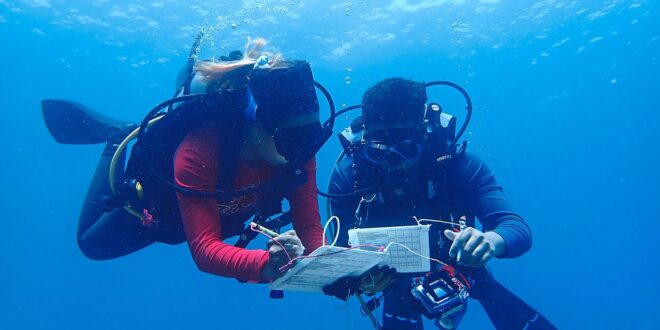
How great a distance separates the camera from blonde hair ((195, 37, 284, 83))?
335cm

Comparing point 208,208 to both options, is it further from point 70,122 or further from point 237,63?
point 70,122

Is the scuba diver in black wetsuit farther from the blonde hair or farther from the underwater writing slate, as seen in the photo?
the blonde hair

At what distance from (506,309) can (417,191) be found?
1697 mm

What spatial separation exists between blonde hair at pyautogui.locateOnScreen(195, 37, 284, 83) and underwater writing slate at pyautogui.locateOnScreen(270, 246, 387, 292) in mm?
1545

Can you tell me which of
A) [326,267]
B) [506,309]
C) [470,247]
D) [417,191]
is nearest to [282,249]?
[326,267]

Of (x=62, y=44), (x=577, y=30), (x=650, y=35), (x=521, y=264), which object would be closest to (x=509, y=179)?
(x=521, y=264)

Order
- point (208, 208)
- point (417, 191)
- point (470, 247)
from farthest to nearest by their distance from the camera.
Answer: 1. point (417, 191)
2. point (208, 208)
3. point (470, 247)

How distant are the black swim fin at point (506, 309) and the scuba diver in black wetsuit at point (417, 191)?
1 centimetres

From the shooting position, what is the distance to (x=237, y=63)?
11.1 feet

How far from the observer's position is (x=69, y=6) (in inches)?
824

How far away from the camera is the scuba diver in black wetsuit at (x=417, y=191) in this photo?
431cm

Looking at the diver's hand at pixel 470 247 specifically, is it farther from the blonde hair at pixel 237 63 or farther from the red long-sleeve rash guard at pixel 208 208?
the blonde hair at pixel 237 63

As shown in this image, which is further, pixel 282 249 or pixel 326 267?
pixel 326 267

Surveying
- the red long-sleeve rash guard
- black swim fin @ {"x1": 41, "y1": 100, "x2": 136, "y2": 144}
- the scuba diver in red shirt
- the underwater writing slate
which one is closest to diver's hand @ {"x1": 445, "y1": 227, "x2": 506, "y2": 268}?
the underwater writing slate
